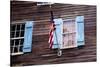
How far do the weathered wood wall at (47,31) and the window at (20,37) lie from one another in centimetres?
4

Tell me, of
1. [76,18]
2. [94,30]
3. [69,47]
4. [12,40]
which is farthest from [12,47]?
[94,30]

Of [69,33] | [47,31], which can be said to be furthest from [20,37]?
[69,33]

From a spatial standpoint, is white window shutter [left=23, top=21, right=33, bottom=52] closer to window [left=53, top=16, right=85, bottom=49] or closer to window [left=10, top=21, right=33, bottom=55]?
window [left=10, top=21, right=33, bottom=55]

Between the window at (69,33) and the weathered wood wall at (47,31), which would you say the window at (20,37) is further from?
the window at (69,33)

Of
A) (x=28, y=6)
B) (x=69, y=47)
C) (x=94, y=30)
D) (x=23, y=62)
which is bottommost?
(x=23, y=62)

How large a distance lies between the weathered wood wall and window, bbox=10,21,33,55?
0.15 ft

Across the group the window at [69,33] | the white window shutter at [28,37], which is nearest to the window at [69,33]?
the window at [69,33]

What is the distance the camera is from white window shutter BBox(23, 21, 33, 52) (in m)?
1.94

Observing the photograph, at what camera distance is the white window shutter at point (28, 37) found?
194 centimetres

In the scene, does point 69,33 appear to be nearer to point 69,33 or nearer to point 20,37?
point 69,33

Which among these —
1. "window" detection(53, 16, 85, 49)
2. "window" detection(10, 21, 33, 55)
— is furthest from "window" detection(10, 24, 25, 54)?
"window" detection(53, 16, 85, 49)

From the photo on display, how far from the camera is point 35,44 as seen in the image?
1964mm
